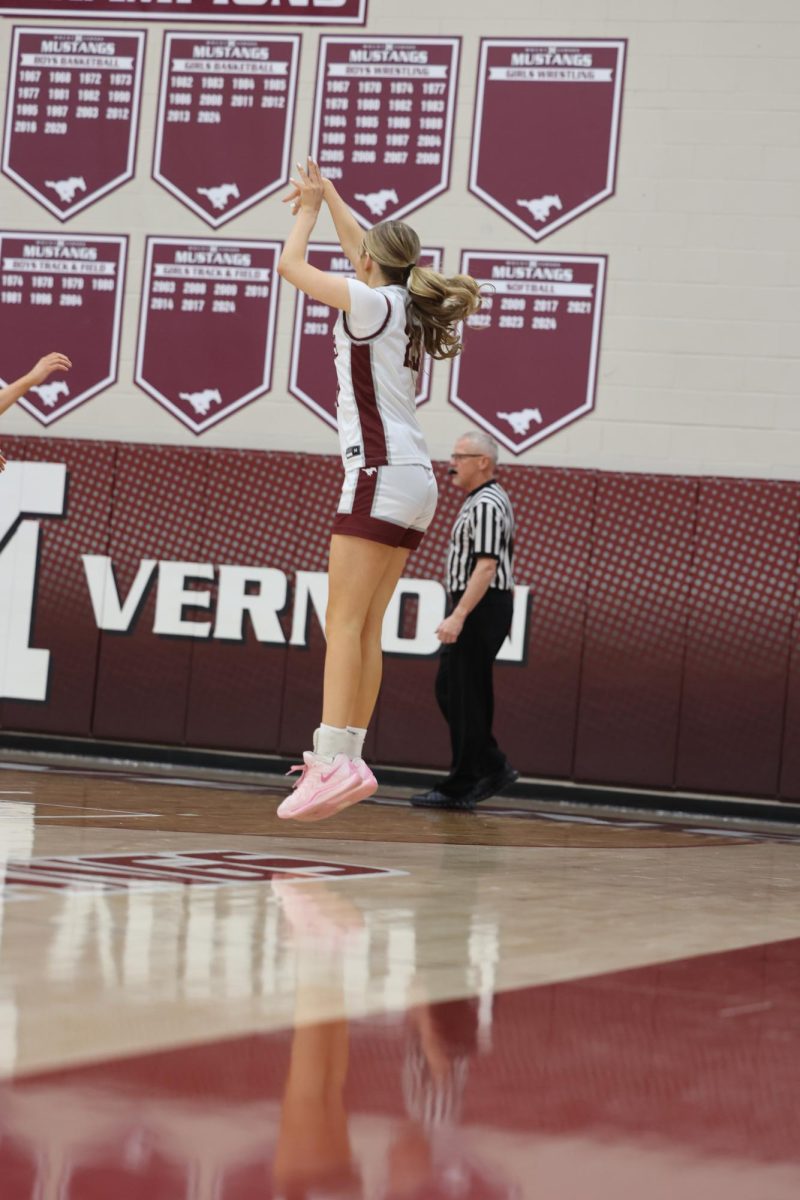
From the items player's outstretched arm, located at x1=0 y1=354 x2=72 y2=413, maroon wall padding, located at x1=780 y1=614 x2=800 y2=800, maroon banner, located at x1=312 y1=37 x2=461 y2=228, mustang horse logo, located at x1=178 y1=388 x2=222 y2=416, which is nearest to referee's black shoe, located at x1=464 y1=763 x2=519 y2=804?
maroon wall padding, located at x1=780 y1=614 x2=800 y2=800

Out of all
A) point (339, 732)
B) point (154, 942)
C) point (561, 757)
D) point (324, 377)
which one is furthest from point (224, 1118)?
point (324, 377)

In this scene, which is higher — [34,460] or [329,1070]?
[34,460]

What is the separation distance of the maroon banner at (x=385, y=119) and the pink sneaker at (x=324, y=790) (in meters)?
5.35

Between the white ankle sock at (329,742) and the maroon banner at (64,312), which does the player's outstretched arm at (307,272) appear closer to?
the white ankle sock at (329,742)

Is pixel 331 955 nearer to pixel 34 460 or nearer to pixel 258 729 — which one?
pixel 258 729

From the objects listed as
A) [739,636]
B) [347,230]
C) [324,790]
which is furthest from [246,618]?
[324,790]

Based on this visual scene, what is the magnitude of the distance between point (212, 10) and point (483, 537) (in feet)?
13.7

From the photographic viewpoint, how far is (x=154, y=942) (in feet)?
8.27

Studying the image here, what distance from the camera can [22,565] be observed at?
29.3ft

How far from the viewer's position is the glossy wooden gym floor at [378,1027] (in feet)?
4.93

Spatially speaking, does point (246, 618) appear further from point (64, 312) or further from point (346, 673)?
point (346, 673)

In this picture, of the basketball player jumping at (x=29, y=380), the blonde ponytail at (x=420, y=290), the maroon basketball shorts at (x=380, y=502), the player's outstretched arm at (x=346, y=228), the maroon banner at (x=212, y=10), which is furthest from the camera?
the maroon banner at (x=212, y=10)

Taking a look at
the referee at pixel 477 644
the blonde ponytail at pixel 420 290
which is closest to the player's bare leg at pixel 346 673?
the blonde ponytail at pixel 420 290

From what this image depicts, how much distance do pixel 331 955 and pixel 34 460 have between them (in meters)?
6.76
